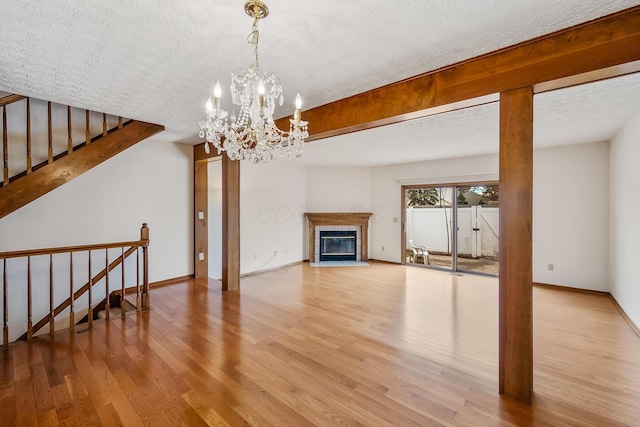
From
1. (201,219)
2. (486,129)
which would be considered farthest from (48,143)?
(486,129)

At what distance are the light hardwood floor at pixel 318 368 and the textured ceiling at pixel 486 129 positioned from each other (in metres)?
2.42

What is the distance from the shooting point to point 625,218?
11.3 ft

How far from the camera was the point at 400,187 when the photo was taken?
21.9ft

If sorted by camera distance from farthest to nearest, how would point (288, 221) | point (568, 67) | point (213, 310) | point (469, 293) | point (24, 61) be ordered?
point (288, 221)
point (469, 293)
point (213, 310)
point (24, 61)
point (568, 67)

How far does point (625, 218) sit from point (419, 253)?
361 cm

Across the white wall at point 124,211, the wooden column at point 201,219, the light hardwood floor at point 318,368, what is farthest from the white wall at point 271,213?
the light hardwood floor at point 318,368

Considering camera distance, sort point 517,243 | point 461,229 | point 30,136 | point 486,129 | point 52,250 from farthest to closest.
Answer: point 461,229
point 486,129
point 30,136
point 52,250
point 517,243

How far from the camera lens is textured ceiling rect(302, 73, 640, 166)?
106 inches

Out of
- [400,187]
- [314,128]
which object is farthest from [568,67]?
[400,187]

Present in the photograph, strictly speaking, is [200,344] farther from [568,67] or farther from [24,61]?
[568,67]

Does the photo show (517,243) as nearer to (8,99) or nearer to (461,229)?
(461,229)

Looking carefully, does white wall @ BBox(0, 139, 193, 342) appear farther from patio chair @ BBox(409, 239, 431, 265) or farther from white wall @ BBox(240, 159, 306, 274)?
patio chair @ BBox(409, 239, 431, 265)

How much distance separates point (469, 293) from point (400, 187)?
9.77 feet

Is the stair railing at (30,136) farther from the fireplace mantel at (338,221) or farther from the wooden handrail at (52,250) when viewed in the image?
the fireplace mantel at (338,221)
